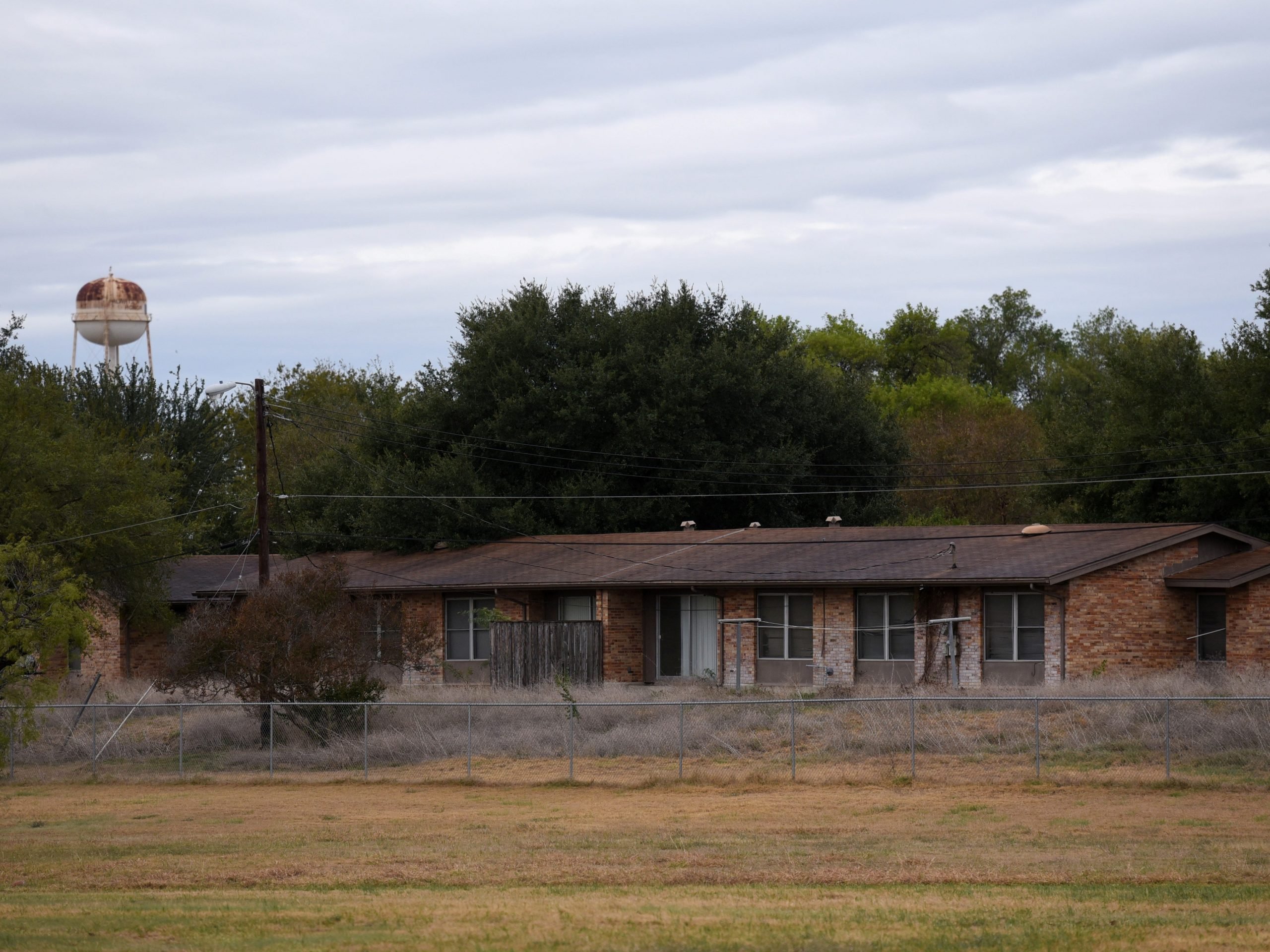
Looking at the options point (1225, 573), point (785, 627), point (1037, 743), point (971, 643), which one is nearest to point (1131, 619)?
point (1225, 573)

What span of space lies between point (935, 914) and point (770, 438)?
4009 centimetres

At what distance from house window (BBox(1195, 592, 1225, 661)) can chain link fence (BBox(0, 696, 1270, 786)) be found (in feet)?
23.3

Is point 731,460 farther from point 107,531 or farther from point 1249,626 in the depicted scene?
point 1249,626

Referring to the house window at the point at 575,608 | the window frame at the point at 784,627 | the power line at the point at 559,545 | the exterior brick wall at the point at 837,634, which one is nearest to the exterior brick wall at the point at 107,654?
the power line at the point at 559,545

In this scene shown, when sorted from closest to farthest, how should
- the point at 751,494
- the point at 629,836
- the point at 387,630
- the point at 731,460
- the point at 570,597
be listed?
the point at 629,836 < the point at 387,630 < the point at 570,597 < the point at 751,494 < the point at 731,460

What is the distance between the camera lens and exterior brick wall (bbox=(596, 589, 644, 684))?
1492 inches

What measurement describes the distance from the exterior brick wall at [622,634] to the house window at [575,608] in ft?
3.68

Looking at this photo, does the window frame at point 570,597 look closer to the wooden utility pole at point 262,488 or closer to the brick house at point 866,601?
the brick house at point 866,601

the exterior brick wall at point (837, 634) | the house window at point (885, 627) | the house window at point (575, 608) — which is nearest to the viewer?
the house window at point (885, 627)

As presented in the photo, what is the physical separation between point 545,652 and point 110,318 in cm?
4384

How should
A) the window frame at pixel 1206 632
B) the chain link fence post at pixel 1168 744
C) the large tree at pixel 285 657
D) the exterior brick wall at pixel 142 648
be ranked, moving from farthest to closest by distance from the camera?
the exterior brick wall at pixel 142 648 → the window frame at pixel 1206 632 → the large tree at pixel 285 657 → the chain link fence post at pixel 1168 744

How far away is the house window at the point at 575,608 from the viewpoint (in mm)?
39562

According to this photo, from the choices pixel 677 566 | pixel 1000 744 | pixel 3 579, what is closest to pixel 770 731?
pixel 1000 744

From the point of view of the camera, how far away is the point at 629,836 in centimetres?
1983
